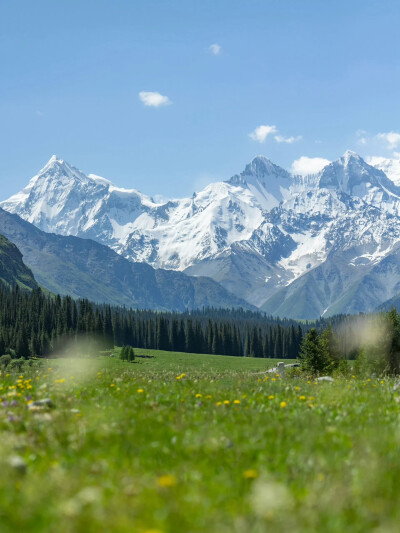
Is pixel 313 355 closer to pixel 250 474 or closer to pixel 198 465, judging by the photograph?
pixel 198 465

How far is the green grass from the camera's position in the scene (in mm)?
5168

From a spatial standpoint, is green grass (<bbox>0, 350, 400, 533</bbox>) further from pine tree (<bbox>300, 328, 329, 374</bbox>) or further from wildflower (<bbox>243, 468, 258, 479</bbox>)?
pine tree (<bbox>300, 328, 329, 374</bbox>)

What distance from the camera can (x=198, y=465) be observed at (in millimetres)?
7469

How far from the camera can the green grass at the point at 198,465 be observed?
17.0 feet

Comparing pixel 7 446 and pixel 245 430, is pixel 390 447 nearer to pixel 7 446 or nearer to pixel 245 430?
pixel 245 430

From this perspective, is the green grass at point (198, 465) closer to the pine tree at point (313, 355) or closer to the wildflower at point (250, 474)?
the wildflower at point (250, 474)

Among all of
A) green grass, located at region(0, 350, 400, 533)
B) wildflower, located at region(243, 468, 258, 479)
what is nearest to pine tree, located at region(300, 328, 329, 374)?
green grass, located at region(0, 350, 400, 533)

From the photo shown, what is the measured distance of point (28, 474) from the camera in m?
6.75

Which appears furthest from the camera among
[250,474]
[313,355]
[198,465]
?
[313,355]

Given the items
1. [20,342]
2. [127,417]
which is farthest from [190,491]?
[20,342]

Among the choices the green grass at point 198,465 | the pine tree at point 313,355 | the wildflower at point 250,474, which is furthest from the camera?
the pine tree at point 313,355

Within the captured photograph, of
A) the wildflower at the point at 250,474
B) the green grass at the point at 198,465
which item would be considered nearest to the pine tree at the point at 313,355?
the green grass at the point at 198,465

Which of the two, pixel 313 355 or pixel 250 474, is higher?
pixel 250 474

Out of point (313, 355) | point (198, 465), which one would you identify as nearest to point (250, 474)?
point (198, 465)
